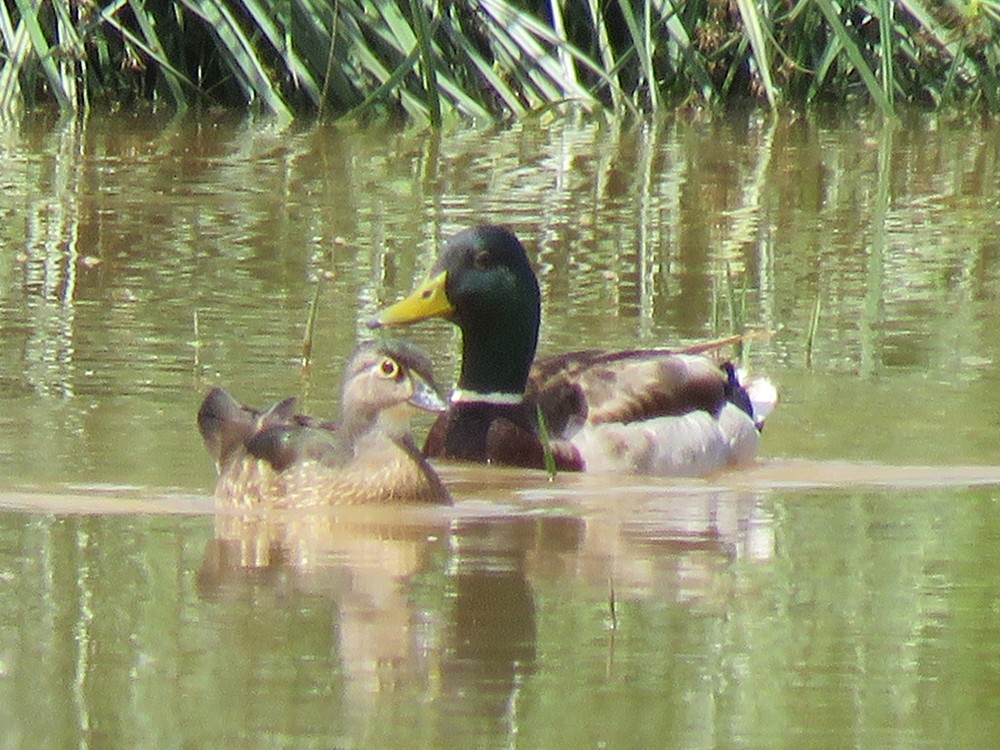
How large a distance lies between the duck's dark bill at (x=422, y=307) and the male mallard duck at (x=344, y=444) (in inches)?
29.6

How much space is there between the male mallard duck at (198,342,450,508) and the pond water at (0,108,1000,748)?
0.10 meters

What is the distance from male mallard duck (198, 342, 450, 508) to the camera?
261 inches

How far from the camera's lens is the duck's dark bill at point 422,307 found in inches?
302

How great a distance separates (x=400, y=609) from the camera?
5266mm

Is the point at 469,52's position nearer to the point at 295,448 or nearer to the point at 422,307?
the point at 422,307

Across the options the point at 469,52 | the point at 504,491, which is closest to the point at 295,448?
the point at 504,491

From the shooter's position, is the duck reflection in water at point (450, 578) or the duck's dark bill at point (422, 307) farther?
the duck's dark bill at point (422, 307)

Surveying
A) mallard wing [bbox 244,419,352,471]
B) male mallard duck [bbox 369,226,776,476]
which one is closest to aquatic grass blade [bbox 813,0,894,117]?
male mallard duck [bbox 369,226,776,476]

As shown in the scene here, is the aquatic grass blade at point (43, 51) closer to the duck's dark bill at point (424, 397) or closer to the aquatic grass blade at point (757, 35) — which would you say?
the aquatic grass blade at point (757, 35)

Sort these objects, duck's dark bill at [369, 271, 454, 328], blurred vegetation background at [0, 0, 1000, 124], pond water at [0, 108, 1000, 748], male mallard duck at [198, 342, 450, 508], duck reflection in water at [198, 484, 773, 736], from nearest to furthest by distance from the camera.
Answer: pond water at [0, 108, 1000, 748] < duck reflection in water at [198, 484, 773, 736] < male mallard duck at [198, 342, 450, 508] < duck's dark bill at [369, 271, 454, 328] < blurred vegetation background at [0, 0, 1000, 124]

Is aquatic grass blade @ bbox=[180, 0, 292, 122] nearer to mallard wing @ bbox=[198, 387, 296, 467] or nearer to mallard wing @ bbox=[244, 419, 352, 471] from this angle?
mallard wing @ bbox=[198, 387, 296, 467]

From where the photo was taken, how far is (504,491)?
7148 millimetres

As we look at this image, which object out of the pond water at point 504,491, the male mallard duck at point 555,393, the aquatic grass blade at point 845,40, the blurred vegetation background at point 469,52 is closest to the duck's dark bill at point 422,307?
the male mallard duck at point 555,393

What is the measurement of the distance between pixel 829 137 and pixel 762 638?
10673 millimetres
